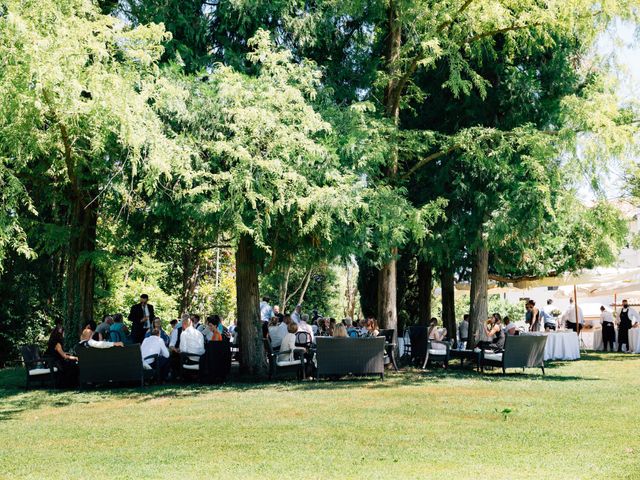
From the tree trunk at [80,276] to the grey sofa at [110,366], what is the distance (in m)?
2.80

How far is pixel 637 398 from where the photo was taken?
12.3 metres

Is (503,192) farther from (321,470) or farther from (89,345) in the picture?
(321,470)

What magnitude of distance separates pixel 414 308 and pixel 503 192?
912 cm

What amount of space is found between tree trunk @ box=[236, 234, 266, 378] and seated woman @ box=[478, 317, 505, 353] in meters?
4.70

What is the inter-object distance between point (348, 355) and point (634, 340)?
14.2m

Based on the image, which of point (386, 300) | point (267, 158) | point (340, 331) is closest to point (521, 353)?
point (386, 300)

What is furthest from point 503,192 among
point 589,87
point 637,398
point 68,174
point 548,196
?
point 68,174

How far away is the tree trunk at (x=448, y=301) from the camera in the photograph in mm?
24942

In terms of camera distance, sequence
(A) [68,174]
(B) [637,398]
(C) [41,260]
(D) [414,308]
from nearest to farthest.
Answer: (B) [637,398] → (A) [68,174] → (C) [41,260] → (D) [414,308]

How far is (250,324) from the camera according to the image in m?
17.0

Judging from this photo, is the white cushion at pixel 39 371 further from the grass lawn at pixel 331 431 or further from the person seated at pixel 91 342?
the person seated at pixel 91 342

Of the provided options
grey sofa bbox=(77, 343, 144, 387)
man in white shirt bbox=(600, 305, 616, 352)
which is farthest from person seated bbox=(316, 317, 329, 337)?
man in white shirt bbox=(600, 305, 616, 352)

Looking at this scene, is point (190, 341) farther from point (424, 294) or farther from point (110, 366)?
point (424, 294)

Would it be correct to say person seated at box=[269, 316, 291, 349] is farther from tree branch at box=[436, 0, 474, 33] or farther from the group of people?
tree branch at box=[436, 0, 474, 33]
